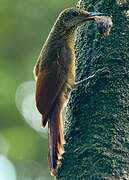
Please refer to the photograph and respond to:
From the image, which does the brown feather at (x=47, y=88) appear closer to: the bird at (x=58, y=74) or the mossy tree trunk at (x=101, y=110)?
the bird at (x=58, y=74)

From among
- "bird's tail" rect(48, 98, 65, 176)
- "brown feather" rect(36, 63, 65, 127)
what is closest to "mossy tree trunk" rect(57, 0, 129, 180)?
"bird's tail" rect(48, 98, 65, 176)

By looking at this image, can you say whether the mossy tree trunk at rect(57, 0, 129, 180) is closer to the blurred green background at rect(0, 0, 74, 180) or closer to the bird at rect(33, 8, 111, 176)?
the bird at rect(33, 8, 111, 176)

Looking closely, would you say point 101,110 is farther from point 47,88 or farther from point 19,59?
point 19,59

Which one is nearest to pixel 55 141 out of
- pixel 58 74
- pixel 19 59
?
pixel 58 74

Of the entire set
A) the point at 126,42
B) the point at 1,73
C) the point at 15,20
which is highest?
the point at 126,42

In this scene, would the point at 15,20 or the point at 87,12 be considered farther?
the point at 15,20

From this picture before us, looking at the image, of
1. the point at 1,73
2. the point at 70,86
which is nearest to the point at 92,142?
the point at 70,86

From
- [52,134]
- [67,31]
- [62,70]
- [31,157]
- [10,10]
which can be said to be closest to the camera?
[52,134]

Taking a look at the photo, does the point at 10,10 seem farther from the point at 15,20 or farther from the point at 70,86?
the point at 70,86
